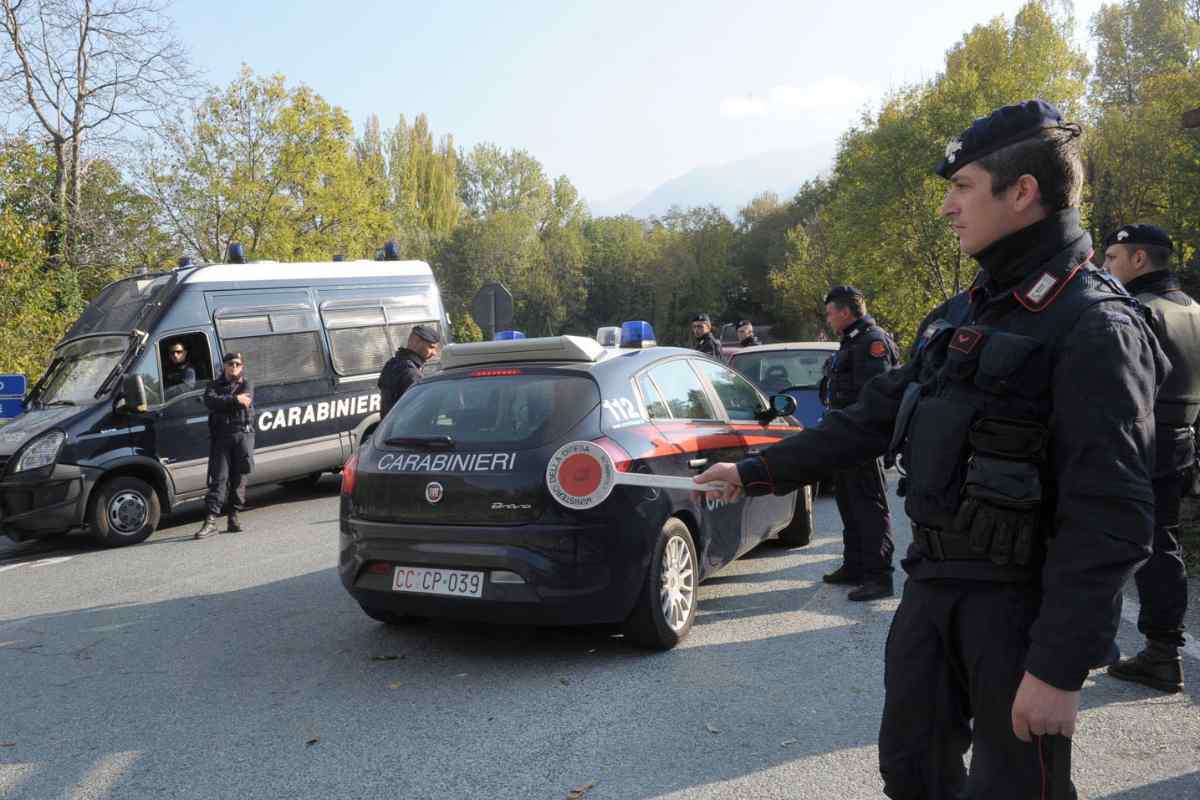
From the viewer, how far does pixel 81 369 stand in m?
9.54

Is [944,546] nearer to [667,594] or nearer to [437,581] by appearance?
[667,594]


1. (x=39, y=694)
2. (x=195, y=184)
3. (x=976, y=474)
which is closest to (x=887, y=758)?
(x=976, y=474)

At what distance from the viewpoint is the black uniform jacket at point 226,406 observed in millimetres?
9250

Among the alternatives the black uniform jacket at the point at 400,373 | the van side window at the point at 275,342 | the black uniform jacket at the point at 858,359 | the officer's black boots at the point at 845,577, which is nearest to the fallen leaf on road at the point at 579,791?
the officer's black boots at the point at 845,577

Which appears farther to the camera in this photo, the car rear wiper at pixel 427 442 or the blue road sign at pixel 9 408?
the blue road sign at pixel 9 408

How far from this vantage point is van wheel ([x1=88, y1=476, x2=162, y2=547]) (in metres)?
8.86

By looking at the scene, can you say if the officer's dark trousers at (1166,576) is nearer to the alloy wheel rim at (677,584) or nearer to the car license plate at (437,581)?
the alloy wheel rim at (677,584)

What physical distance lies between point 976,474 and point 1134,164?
3830cm

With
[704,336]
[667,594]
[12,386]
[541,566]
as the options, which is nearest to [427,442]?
[541,566]

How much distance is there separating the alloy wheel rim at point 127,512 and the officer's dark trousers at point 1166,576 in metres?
8.47

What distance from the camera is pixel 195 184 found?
26.2m

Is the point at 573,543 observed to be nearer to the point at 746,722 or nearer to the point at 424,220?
the point at 746,722

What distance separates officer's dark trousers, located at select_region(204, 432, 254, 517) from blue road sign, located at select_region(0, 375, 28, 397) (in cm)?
278

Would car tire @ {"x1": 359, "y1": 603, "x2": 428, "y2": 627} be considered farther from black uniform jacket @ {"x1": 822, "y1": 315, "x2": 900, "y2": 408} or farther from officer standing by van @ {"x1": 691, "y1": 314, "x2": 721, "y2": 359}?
officer standing by van @ {"x1": 691, "y1": 314, "x2": 721, "y2": 359}
